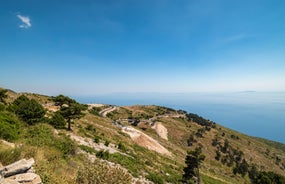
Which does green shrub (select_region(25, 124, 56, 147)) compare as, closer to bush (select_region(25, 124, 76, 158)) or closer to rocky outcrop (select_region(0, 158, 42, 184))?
bush (select_region(25, 124, 76, 158))

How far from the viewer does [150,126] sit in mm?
86875

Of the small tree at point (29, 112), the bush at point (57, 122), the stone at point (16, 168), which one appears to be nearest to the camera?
the stone at point (16, 168)

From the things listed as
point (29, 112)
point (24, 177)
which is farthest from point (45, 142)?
point (29, 112)

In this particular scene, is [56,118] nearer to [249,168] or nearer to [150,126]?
[150,126]

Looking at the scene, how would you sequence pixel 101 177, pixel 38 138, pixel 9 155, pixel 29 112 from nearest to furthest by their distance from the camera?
pixel 101 177 < pixel 9 155 < pixel 38 138 < pixel 29 112

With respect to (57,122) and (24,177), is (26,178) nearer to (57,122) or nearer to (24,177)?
(24,177)

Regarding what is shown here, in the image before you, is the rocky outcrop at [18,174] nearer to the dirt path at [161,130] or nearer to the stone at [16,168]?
the stone at [16,168]

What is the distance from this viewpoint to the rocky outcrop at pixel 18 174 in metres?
5.89

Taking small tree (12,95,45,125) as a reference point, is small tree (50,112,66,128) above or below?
below

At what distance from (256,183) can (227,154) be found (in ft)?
184

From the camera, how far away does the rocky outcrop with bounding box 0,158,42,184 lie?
5886 millimetres

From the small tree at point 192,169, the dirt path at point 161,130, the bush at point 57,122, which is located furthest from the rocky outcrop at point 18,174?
the dirt path at point 161,130

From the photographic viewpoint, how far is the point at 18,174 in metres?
6.37

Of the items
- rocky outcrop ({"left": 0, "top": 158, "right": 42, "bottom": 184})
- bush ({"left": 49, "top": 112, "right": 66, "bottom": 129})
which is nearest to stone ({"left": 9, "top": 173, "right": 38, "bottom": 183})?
rocky outcrop ({"left": 0, "top": 158, "right": 42, "bottom": 184})
